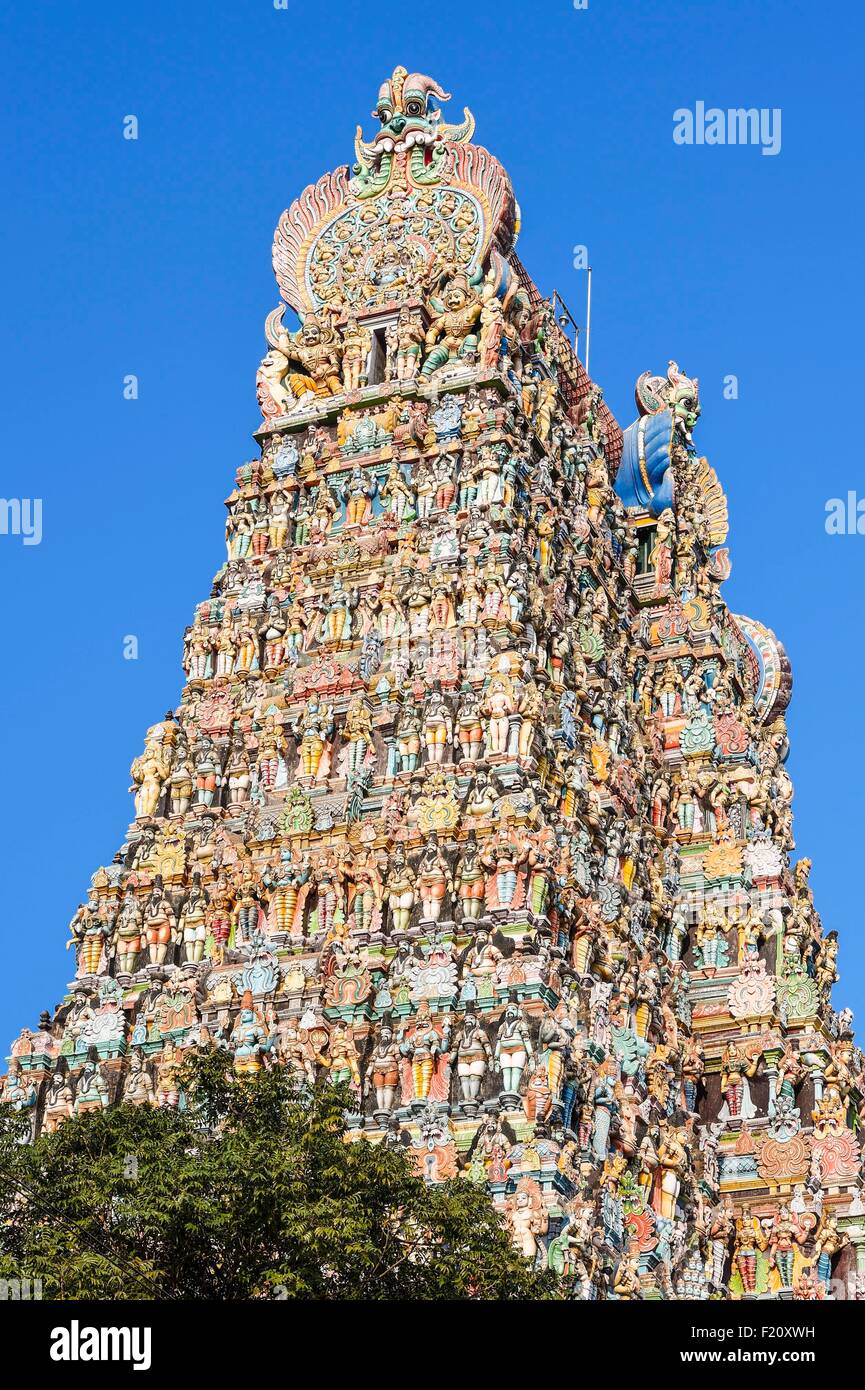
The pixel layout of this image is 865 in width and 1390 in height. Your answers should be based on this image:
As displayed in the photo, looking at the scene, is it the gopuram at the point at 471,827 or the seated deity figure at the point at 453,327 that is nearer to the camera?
the gopuram at the point at 471,827

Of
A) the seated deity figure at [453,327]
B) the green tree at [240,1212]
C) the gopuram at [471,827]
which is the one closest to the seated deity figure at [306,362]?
the gopuram at [471,827]

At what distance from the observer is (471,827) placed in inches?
1406

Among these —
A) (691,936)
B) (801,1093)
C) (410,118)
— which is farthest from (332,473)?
(801,1093)

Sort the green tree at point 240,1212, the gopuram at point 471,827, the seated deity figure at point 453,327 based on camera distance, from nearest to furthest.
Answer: the green tree at point 240,1212 < the gopuram at point 471,827 < the seated deity figure at point 453,327

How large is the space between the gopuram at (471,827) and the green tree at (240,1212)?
4139 millimetres

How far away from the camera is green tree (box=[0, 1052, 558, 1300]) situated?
2538 centimetres

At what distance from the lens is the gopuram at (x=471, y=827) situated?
34.0m

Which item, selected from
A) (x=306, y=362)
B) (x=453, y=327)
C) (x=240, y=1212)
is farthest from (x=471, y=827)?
(x=306, y=362)

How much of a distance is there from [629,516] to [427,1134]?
67.3 ft

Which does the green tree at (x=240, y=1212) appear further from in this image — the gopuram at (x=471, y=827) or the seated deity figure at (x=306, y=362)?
the seated deity figure at (x=306, y=362)

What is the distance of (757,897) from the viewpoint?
143 ft

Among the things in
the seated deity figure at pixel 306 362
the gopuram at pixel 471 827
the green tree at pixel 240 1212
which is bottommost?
the green tree at pixel 240 1212

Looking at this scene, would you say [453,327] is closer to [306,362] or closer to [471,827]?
[306,362]

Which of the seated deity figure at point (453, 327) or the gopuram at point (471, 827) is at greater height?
the seated deity figure at point (453, 327)
